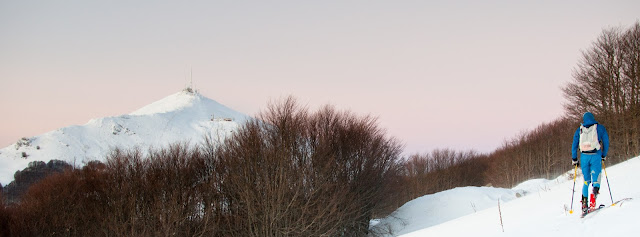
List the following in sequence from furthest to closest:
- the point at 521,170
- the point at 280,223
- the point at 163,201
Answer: the point at 521,170
the point at 163,201
the point at 280,223

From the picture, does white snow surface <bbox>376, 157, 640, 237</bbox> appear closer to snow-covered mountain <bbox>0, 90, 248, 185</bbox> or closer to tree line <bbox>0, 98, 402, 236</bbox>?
tree line <bbox>0, 98, 402, 236</bbox>

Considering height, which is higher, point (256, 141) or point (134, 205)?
point (256, 141)

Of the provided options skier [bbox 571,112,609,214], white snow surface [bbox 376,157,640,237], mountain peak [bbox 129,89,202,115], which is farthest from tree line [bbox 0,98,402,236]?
mountain peak [bbox 129,89,202,115]

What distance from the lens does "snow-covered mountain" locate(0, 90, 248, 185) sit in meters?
72.8

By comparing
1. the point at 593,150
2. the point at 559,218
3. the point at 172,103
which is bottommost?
the point at 559,218

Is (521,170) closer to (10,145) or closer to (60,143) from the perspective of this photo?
(60,143)

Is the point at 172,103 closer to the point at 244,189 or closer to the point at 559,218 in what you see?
the point at 244,189

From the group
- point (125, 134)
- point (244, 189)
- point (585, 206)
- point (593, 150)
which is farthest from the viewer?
point (125, 134)

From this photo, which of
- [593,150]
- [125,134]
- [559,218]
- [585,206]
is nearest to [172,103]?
[125,134]

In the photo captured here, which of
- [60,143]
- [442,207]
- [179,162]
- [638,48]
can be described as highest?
[60,143]

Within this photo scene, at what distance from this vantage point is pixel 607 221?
6.34 m

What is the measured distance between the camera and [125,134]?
84188 mm

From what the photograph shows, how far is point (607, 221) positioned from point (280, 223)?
19.1 m

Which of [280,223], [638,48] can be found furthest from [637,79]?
[280,223]
